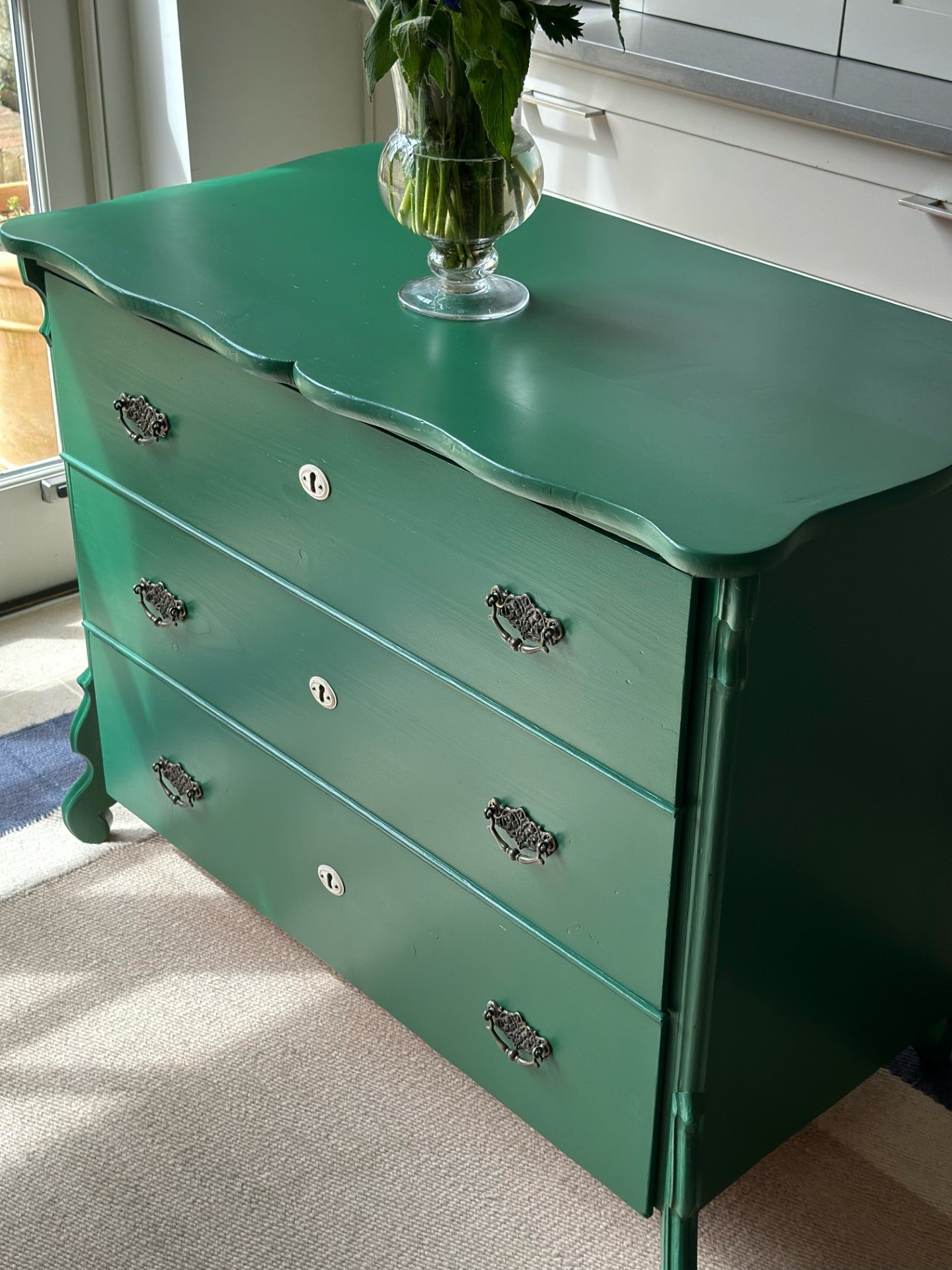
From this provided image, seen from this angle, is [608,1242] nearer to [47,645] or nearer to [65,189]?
[47,645]

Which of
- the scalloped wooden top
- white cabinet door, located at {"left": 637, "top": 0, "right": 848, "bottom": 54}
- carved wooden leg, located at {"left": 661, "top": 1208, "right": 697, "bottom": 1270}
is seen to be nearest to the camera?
the scalloped wooden top

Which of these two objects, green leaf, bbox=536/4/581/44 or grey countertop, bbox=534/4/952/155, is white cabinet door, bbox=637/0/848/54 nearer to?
grey countertop, bbox=534/4/952/155

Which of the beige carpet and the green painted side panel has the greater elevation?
the green painted side panel

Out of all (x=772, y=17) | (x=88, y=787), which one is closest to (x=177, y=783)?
(x=88, y=787)

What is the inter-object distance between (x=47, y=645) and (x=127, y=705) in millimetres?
718

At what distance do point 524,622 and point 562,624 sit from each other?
5 centimetres

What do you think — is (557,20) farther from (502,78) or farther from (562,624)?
(562,624)

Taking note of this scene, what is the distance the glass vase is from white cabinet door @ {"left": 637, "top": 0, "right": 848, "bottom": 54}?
100cm

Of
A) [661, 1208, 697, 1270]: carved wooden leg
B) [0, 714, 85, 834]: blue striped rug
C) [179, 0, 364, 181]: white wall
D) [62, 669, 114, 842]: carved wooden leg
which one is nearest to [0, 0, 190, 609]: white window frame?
[179, 0, 364, 181]: white wall

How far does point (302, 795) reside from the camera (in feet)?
5.27

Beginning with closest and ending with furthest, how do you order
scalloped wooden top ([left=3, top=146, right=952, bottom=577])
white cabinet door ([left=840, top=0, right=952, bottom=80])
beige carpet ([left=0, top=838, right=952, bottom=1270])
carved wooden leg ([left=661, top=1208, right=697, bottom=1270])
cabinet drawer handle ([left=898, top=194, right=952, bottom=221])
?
scalloped wooden top ([left=3, top=146, right=952, bottom=577]) → carved wooden leg ([left=661, top=1208, right=697, bottom=1270]) → beige carpet ([left=0, top=838, right=952, bottom=1270]) → cabinet drawer handle ([left=898, top=194, right=952, bottom=221]) → white cabinet door ([left=840, top=0, right=952, bottom=80])

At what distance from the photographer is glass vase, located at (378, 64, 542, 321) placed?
130 cm

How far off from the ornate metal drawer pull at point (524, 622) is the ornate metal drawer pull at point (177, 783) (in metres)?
0.68

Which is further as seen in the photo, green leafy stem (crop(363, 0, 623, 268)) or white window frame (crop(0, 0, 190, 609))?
white window frame (crop(0, 0, 190, 609))
